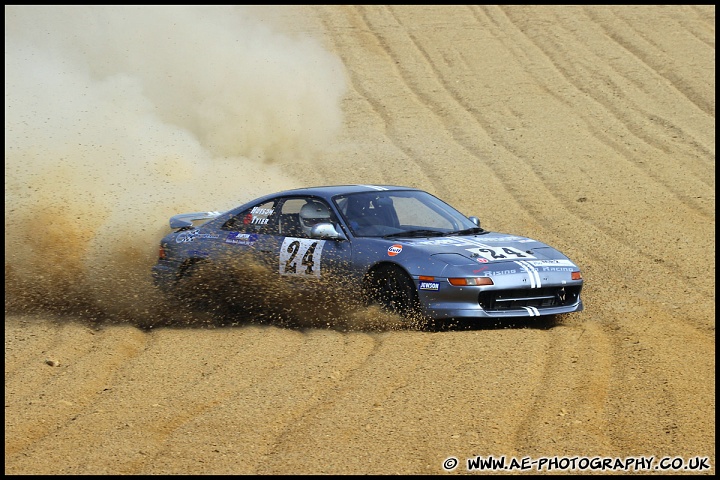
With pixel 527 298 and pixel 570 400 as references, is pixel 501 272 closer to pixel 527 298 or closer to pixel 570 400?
pixel 527 298

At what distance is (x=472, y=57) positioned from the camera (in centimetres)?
2172

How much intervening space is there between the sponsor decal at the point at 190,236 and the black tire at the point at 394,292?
1.85 meters

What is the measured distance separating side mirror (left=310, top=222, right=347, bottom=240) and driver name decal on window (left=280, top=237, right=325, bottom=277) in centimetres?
12

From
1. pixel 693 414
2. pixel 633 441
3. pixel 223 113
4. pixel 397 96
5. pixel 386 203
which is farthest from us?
pixel 397 96

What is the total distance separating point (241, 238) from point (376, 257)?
1518mm

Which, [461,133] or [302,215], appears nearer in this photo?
[302,215]

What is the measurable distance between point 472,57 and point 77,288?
14271mm

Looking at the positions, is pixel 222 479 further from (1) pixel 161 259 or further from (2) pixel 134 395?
(1) pixel 161 259

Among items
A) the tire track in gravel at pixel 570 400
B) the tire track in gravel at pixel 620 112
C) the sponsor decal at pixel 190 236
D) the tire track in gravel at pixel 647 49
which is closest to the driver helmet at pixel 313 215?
the sponsor decal at pixel 190 236

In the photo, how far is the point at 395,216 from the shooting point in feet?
29.2

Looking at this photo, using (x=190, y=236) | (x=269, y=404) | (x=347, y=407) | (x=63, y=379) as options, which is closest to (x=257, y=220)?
(x=190, y=236)

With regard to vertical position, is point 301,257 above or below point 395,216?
below

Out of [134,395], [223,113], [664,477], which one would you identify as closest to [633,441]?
[664,477]

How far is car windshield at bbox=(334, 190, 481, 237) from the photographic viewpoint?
8.58m
